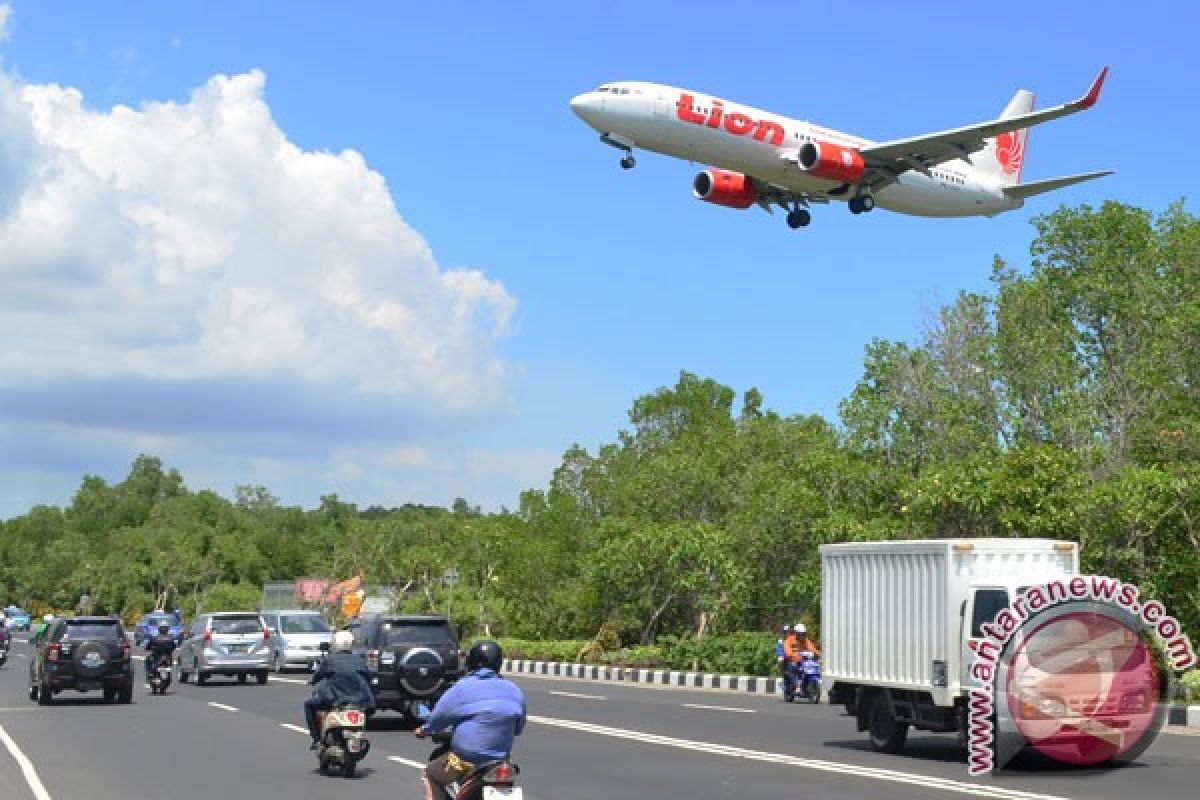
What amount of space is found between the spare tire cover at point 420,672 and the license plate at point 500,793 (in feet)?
41.0

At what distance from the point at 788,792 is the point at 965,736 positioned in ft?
10.8

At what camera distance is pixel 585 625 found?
51719 millimetres

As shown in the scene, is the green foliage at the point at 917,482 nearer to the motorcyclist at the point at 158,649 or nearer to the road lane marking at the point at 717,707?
the road lane marking at the point at 717,707

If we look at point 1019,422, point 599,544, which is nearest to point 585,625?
point 599,544

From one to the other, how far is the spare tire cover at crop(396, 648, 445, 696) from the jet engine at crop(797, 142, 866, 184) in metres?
18.6

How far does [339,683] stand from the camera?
15094mm

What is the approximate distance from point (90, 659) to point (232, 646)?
6.74 metres

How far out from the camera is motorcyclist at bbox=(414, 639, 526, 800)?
26.7 ft

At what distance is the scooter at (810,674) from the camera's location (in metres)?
27.0

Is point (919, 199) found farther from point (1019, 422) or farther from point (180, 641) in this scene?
point (180, 641)

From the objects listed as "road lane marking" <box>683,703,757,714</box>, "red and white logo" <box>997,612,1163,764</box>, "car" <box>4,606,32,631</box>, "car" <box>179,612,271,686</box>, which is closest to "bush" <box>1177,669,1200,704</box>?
"road lane marking" <box>683,703,757,714</box>

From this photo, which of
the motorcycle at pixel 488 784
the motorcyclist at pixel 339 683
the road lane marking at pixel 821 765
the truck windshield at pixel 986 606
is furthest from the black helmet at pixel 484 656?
the truck windshield at pixel 986 606

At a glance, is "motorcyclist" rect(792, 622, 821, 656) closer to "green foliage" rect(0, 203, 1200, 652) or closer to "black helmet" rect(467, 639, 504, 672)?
"green foliage" rect(0, 203, 1200, 652)

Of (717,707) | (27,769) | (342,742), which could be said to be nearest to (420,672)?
(342,742)
